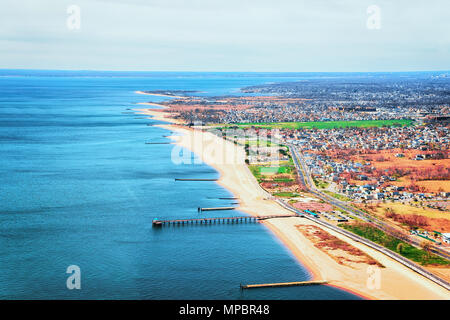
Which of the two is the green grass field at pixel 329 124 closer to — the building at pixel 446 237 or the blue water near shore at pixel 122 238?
the blue water near shore at pixel 122 238

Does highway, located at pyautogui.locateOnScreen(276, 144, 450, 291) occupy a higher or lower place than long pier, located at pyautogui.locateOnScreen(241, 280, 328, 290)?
higher

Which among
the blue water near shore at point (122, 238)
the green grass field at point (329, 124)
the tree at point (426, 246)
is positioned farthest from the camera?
the green grass field at point (329, 124)

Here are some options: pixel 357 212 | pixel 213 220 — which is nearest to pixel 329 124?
pixel 357 212

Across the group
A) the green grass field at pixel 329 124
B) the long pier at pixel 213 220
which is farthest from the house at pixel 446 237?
the green grass field at pixel 329 124

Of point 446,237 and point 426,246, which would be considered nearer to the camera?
point 426,246

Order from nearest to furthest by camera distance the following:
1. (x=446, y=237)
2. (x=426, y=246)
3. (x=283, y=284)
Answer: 1. (x=283, y=284)
2. (x=426, y=246)
3. (x=446, y=237)

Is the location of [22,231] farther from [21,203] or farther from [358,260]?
[358,260]

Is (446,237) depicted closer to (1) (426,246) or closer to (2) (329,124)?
(1) (426,246)

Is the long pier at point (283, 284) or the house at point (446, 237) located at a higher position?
the house at point (446, 237)

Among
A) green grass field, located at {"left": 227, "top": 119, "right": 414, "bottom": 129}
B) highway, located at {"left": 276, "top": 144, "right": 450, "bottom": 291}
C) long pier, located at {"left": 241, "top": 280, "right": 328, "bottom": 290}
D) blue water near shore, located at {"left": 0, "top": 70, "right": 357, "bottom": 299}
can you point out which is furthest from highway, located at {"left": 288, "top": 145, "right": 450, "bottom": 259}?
green grass field, located at {"left": 227, "top": 119, "right": 414, "bottom": 129}

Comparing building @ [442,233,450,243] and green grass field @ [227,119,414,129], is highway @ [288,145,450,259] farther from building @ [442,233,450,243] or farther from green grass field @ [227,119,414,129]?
green grass field @ [227,119,414,129]
